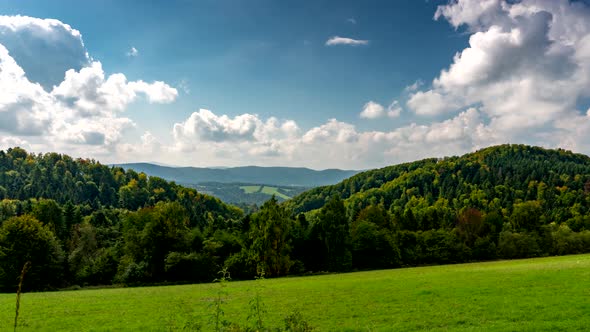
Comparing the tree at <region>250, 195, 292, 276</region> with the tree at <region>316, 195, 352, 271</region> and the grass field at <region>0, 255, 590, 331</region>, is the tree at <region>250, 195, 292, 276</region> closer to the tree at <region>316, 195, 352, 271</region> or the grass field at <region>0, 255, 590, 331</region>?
the tree at <region>316, 195, 352, 271</region>

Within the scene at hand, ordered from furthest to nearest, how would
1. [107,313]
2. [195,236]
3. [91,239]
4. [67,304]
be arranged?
[91,239], [195,236], [67,304], [107,313]

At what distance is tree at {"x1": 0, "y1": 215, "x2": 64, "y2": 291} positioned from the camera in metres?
55.4

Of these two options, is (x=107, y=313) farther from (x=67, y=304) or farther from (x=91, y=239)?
(x=91, y=239)

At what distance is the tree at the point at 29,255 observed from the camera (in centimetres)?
5544

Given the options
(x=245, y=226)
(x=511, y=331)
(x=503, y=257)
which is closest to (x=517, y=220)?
(x=503, y=257)

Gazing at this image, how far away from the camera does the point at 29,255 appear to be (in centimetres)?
5709

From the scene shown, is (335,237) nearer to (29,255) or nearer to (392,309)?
(29,255)

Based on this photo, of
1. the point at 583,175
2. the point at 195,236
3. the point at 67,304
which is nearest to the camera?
the point at 67,304

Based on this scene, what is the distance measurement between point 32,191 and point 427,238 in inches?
7760

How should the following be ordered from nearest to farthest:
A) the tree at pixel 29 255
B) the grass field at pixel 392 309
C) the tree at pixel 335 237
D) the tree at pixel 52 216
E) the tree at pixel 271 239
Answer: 1. the grass field at pixel 392 309
2. the tree at pixel 29 255
3. the tree at pixel 271 239
4. the tree at pixel 335 237
5. the tree at pixel 52 216

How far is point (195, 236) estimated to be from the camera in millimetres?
69250

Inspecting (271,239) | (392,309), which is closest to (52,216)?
(271,239)

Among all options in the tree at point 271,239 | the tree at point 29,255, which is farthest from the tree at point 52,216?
the tree at point 271,239

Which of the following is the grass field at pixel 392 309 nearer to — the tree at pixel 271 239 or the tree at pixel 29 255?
the tree at pixel 29 255
